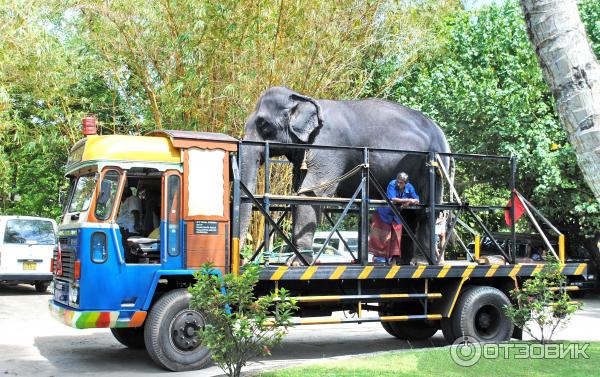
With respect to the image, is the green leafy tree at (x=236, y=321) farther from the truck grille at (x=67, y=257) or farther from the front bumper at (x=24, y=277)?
the front bumper at (x=24, y=277)

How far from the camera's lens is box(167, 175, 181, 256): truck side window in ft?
26.8

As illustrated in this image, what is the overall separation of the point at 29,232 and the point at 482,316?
10502 mm

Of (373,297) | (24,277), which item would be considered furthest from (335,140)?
(24,277)

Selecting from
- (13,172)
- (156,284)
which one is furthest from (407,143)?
(13,172)

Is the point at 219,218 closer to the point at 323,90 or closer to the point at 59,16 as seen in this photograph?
the point at 323,90

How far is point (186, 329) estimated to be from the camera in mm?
8117

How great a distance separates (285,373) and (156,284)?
5.81 feet

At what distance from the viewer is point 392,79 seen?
61.4 ft

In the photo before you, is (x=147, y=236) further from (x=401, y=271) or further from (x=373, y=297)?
(x=401, y=271)

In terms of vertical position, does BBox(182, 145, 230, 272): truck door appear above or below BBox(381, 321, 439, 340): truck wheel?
above

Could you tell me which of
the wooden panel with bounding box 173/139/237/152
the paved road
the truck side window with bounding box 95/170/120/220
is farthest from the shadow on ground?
the wooden panel with bounding box 173/139/237/152

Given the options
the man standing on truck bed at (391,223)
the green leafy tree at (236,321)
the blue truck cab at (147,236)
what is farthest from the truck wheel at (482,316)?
the green leafy tree at (236,321)

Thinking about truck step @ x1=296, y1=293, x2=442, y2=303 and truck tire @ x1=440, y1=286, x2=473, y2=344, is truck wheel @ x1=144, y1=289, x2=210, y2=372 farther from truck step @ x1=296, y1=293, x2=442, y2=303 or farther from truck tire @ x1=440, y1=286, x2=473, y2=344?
truck tire @ x1=440, y1=286, x2=473, y2=344

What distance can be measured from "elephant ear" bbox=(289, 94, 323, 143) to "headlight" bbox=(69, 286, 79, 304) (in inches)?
138
